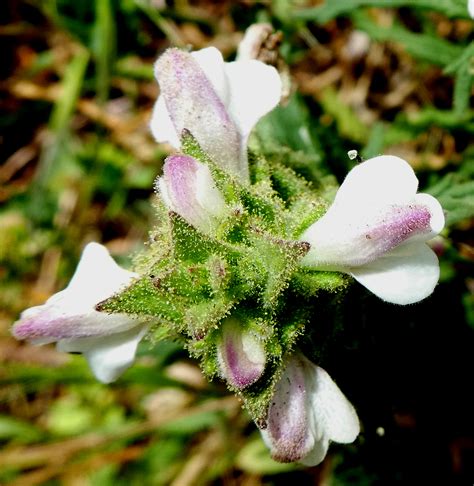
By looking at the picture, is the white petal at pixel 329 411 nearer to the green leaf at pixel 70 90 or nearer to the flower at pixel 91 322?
the flower at pixel 91 322

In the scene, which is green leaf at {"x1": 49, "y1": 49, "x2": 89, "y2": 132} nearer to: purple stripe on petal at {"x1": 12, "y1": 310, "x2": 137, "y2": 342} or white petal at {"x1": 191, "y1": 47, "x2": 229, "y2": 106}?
white petal at {"x1": 191, "y1": 47, "x2": 229, "y2": 106}

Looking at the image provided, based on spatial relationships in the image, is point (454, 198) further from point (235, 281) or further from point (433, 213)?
point (235, 281)

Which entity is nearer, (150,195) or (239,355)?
(239,355)

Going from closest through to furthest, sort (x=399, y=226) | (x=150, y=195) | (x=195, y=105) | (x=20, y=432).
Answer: (x=399, y=226), (x=195, y=105), (x=20, y=432), (x=150, y=195)

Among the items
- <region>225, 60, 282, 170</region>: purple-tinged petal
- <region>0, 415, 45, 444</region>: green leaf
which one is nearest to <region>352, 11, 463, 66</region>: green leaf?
<region>225, 60, 282, 170</region>: purple-tinged petal

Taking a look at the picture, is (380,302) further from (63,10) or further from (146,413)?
(63,10)

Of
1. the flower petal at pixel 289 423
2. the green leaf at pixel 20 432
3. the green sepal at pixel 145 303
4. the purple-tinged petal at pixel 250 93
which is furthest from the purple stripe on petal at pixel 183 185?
the green leaf at pixel 20 432

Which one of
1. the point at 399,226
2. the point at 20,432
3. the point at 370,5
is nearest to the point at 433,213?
the point at 399,226
